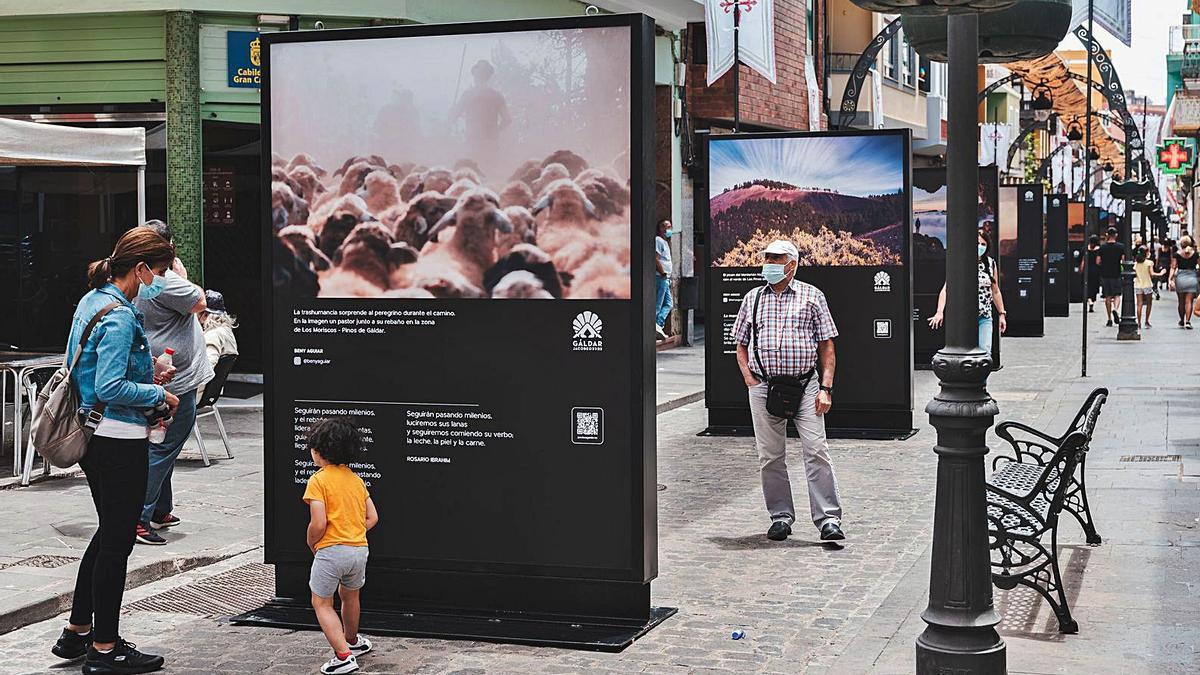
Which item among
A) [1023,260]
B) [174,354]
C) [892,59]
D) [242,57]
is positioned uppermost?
[892,59]

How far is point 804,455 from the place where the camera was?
Answer: 9.93 m

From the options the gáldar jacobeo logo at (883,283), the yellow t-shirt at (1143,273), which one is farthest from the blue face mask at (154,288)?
the yellow t-shirt at (1143,273)

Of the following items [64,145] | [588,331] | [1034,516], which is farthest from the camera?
[64,145]

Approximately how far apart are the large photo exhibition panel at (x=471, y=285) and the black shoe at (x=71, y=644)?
1145 mm

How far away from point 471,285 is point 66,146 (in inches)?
269

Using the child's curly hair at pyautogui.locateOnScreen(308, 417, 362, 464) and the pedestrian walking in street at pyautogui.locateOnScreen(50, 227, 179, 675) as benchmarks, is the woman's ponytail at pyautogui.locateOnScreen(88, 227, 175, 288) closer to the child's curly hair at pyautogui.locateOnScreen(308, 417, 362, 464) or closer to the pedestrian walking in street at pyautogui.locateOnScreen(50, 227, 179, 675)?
the pedestrian walking in street at pyautogui.locateOnScreen(50, 227, 179, 675)

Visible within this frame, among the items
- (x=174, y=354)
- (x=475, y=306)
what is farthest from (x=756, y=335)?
(x=174, y=354)

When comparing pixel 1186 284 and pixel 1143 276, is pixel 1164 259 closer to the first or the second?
pixel 1143 276

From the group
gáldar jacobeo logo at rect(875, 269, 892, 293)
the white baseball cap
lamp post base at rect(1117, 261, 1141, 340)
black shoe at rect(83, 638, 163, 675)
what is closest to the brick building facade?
lamp post base at rect(1117, 261, 1141, 340)

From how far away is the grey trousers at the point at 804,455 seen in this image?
32.3 feet

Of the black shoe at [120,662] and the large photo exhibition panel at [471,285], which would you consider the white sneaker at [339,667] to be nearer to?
the black shoe at [120,662]

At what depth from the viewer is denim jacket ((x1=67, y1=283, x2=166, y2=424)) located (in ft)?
22.2

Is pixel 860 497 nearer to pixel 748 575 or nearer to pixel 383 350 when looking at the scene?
pixel 748 575

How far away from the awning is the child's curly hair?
6695mm
